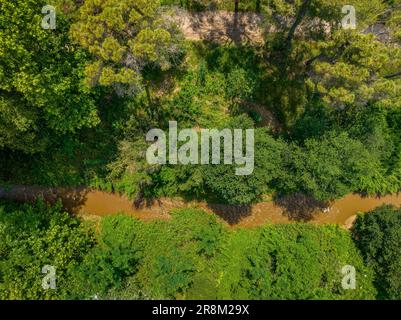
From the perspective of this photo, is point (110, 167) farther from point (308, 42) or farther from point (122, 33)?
point (308, 42)

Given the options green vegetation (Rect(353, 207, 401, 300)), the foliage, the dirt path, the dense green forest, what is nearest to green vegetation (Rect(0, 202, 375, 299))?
the dense green forest

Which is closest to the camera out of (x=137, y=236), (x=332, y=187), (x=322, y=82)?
(x=322, y=82)

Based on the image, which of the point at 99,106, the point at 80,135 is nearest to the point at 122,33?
the point at 99,106

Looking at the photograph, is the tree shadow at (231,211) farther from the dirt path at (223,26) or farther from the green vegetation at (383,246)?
the dirt path at (223,26)

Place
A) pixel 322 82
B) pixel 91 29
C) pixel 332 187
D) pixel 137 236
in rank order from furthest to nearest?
pixel 137 236, pixel 332 187, pixel 322 82, pixel 91 29

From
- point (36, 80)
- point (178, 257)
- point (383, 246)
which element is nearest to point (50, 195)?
point (178, 257)

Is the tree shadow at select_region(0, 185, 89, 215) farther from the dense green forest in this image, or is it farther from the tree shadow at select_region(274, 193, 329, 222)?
the tree shadow at select_region(274, 193, 329, 222)

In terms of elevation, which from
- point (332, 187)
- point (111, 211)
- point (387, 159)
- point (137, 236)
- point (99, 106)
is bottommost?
point (137, 236)

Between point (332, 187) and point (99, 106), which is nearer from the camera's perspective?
point (332, 187)
